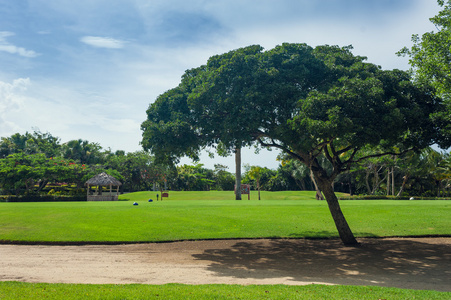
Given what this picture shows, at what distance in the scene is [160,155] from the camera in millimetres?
15898

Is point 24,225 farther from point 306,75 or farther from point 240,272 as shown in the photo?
point 306,75

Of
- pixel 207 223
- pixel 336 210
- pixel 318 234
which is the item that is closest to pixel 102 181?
pixel 207 223

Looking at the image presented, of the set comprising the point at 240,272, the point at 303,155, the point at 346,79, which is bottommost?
the point at 240,272

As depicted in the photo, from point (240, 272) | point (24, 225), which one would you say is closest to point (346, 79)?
point (240, 272)

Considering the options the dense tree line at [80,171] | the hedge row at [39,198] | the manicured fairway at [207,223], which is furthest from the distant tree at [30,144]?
the manicured fairway at [207,223]

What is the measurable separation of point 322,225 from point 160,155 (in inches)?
409

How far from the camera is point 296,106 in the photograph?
1338 centimetres

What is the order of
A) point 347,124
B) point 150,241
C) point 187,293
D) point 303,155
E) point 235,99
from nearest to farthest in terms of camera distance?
point 187,293, point 347,124, point 235,99, point 303,155, point 150,241

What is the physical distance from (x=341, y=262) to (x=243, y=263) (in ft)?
11.8

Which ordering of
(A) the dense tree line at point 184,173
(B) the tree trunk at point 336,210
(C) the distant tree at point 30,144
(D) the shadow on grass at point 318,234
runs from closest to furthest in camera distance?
(B) the tree trunk at point 336,210
(D) the shadow on grass at point 318,234
(A) the dense tree line at point 184,173
(C) the distant tree at point 30,144

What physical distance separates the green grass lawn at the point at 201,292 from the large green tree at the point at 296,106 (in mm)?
5086

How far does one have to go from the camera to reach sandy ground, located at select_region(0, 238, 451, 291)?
1073 cm

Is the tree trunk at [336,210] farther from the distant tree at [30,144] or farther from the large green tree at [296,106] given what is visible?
the distant tree at [30,144]

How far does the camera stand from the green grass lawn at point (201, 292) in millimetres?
7895
